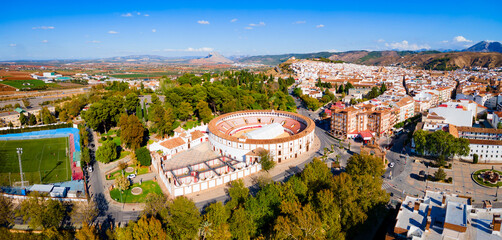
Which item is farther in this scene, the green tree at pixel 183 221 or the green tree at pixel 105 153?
the green tree at pixel 105 153


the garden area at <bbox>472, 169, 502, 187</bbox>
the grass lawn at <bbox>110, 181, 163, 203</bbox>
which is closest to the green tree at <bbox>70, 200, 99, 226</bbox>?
the grass lawn at <bbox>110, 181, 163, 203</bbox>

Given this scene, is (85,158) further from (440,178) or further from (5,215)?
(440,178)

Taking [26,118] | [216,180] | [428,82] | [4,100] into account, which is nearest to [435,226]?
[216,180]

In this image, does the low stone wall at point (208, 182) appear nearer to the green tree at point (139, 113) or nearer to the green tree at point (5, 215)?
the green tree at point (5, 215)

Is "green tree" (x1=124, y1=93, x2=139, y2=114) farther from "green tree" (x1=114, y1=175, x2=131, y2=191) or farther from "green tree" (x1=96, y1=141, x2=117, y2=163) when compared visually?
"green tree" (x1=114, y1=175, x2=131, y2=191)

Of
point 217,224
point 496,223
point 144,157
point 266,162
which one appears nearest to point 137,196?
point 144,157

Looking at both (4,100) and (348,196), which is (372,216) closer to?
(348,196)

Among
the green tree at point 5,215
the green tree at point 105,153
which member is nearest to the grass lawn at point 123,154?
the green tree at point 105,153

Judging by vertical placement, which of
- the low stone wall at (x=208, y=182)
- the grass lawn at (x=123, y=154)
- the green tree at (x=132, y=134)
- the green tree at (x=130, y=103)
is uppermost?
the green tree at (x=130, y=103)
